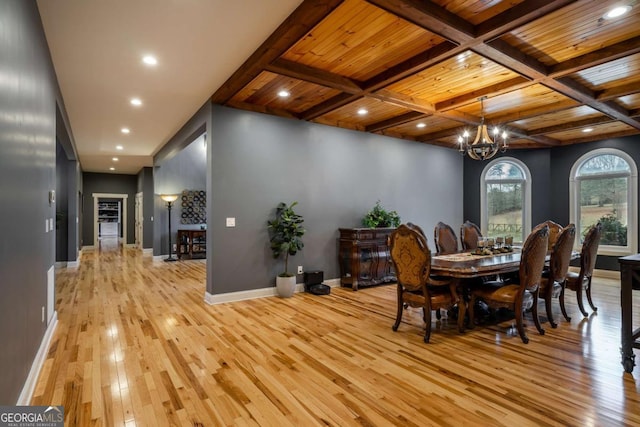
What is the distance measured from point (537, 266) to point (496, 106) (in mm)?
2797

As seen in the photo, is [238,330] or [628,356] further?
[238,330]

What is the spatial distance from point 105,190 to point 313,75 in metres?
12.2

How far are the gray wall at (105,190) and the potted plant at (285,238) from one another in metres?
10.2

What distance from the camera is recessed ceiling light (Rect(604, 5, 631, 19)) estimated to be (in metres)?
2.59

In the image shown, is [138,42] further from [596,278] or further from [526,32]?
[596,278]

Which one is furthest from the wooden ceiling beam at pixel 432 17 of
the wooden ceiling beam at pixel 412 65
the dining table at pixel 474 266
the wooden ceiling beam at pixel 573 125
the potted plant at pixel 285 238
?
the wooden ceiling beam at pixel 573 125

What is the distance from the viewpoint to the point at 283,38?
288 centimetres

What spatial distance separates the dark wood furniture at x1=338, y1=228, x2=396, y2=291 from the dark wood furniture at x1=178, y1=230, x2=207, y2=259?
5092 millimetres

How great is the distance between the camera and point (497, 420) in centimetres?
198

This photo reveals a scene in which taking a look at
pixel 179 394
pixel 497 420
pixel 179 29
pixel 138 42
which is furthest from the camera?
pixel 138 42

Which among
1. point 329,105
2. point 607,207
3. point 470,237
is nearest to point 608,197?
point 607,207

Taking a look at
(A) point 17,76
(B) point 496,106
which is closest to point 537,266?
(B) point 496,106

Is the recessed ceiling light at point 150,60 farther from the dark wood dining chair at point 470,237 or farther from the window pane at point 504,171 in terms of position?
the window pane at point 504,171

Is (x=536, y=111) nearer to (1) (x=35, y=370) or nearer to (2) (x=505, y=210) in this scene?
(2) (x=505, y=210)
